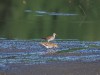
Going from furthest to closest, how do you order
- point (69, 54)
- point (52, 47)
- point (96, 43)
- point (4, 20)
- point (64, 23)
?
point (4, 20)
point (64, 23)
point (96, 43)
point (52, 47)
point (69, 54)

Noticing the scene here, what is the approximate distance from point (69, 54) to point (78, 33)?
7.52 metres

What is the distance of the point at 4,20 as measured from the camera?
3388cm

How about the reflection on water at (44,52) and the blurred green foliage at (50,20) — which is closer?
the reflection on water at (44,52)

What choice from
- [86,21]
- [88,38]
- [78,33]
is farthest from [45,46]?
[86,21]

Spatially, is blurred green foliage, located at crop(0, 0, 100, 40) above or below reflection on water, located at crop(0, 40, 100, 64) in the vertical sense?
below

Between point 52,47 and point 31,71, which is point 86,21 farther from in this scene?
point 31,71

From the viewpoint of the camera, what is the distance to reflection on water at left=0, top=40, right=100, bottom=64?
60.9 ft

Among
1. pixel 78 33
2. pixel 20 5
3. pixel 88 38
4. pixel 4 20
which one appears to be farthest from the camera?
pixel 20 5

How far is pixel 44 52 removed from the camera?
20.4 meters

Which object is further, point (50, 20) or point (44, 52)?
point (50, 20)

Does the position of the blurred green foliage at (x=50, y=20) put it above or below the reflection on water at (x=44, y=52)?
below

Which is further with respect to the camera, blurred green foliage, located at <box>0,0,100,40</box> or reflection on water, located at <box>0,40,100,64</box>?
blurred green foliage, located at <box>0,0,100,40</box>

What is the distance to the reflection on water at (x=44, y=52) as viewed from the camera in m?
18.6

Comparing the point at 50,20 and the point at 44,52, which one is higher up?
the point at 44,52
